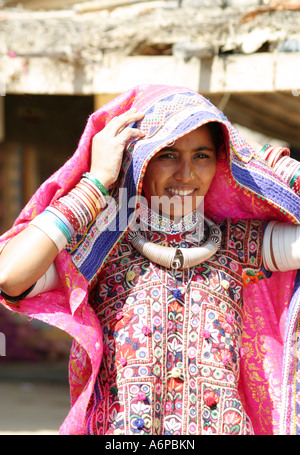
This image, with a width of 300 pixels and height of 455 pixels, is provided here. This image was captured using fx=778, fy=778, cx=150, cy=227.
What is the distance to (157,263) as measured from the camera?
103 inches

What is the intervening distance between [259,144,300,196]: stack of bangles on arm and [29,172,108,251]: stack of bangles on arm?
27.2 inches

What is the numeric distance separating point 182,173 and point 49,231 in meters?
0.48

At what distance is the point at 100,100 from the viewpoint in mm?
5789

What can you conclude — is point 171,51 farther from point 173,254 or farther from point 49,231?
point 49,231

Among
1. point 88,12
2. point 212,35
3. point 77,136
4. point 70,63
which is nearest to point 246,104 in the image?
point 212,35

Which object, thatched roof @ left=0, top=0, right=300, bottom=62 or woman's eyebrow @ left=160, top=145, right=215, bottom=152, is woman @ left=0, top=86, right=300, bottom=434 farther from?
thatched roof @ left=0, top=0, right=300, bottom=62

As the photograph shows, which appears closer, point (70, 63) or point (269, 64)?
point (269, 64)

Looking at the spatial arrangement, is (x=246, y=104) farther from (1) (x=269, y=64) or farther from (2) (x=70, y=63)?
(2) (x=70, y=63)

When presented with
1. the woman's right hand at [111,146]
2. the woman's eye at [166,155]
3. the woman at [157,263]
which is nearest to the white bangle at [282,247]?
the woman at [157,263]

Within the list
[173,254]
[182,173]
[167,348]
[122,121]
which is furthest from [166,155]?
[167,348]

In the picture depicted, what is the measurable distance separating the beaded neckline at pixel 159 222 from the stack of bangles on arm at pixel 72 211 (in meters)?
0.22

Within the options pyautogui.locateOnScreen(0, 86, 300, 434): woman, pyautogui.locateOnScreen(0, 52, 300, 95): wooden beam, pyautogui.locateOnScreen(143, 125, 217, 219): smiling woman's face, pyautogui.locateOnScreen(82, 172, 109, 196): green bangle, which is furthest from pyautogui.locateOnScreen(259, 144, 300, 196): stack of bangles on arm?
pyautogui.locateOnScreen(0, 52, 300, 95): wooden beam

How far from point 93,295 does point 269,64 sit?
284cm

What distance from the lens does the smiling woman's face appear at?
8.35 ft
